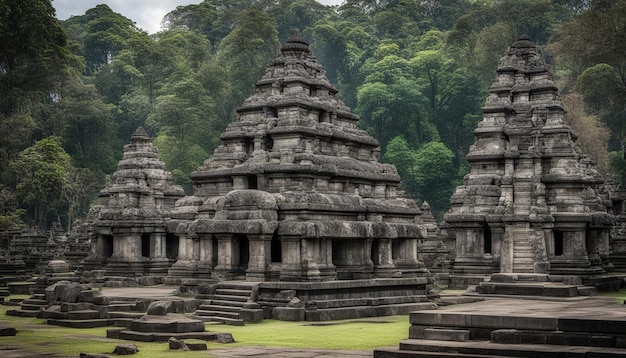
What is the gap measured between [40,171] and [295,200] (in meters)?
38.1

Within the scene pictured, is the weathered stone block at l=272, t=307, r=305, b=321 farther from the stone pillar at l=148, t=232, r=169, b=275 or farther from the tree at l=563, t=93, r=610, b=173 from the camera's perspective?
the tree at l=563, t=93, r=610, b=173

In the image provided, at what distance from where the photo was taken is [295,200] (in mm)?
26766

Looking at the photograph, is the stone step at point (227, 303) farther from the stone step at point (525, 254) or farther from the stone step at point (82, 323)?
the stone step at point (525, 254)

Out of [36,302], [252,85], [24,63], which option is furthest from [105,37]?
[36,302]

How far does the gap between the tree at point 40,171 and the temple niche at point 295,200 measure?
29882mm

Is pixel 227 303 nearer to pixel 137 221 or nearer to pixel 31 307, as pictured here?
pixel 31 307

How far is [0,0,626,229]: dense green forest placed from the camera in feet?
202

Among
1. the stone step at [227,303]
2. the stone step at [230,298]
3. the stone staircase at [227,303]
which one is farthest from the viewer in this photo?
the stone step at [230,298]

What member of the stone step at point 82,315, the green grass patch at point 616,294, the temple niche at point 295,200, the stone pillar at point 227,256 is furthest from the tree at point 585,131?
the stone step at point 82,315

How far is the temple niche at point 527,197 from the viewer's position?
108ft

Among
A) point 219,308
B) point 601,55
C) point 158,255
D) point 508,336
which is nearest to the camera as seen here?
point 508,336

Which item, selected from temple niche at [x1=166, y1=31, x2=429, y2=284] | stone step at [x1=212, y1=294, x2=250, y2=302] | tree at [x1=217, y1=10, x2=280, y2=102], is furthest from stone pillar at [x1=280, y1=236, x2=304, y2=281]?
tree at [x1=217, y1=10, x2=280, y2=102]

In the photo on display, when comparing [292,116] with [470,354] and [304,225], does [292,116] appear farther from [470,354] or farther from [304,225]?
[470,354]

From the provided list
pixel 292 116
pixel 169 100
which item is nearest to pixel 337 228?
pixel 292 116
